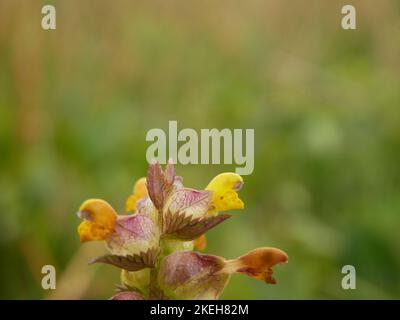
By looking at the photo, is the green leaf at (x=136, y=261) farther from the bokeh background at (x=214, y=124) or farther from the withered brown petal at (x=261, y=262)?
the bokeh background at (x=214, y=124)

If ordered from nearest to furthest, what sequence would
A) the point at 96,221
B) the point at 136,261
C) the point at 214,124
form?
the point at 136,261 < the point at 96,221 < the point at 214,124

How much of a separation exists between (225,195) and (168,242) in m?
0.15

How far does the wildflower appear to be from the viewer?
3.22 feet

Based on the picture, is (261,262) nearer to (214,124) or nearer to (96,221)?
(96,221)

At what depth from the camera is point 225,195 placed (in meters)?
1.12

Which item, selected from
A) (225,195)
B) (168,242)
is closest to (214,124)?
(225,195)

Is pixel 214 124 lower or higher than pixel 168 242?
higher

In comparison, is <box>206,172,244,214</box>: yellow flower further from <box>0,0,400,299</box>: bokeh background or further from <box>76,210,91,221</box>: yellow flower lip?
<box>0,0,400,299</box>: bokeh background

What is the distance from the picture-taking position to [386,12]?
3.77 metres

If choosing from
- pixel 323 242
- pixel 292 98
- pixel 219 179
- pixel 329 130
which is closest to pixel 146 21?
pixel 292 98

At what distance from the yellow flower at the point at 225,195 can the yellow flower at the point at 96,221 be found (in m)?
0.15

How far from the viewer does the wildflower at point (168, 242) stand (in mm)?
981

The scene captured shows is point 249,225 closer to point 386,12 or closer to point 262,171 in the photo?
point 262,171

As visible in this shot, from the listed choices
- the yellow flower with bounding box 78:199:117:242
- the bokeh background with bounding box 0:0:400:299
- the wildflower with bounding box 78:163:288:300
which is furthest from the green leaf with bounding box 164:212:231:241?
the bokeh background with bounding box 0:0:400:299
